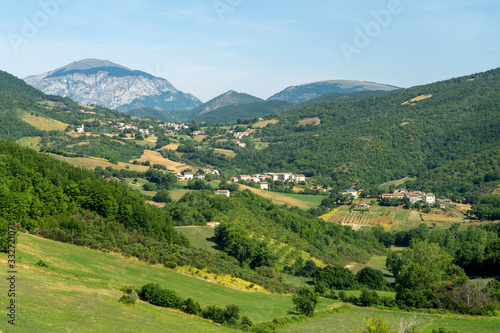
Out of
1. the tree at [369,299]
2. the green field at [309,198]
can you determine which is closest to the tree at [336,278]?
the tree at [369,299]

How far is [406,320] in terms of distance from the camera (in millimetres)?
33438

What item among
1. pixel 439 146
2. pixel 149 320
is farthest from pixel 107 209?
pixel 439 146

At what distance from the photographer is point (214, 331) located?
2827 cm

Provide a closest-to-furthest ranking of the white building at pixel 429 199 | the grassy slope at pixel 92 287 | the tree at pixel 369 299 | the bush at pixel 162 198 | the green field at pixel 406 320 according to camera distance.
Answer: the grassy slope at pixel 92 287 < the green field at pixel 406 320 < the tree at pixel 369 299 < the bush at pixel 162 198 < the white building at pixel 429 199

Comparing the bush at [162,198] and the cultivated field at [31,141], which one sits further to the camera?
the cultivated field at [31,141]

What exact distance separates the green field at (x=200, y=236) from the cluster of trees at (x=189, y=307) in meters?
29.4

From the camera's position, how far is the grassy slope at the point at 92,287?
23844 mm

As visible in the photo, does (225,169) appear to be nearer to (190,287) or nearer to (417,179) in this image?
(417,179)

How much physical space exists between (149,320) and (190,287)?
13808mm

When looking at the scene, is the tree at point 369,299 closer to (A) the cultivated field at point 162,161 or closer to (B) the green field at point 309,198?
(B) the green field at point 309,198

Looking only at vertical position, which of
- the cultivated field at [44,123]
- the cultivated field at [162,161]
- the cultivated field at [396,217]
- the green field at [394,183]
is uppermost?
the cultivated field at [44,123]

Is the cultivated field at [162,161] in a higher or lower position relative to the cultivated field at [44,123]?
lower

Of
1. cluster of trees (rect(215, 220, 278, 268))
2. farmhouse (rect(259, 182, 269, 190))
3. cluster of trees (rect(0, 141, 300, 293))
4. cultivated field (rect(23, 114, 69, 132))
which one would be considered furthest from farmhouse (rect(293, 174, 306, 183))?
cluster of trees (rect(0, 141, 300, 293))

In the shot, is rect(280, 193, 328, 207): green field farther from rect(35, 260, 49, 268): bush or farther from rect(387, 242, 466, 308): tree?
rect(35, 260, 49, 268): bush
